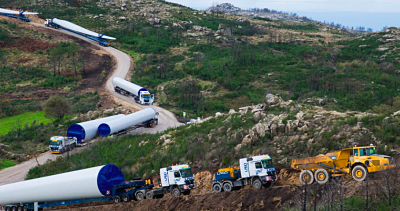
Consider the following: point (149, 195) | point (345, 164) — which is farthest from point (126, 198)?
point (345, 164)

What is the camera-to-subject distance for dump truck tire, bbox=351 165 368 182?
19.4m

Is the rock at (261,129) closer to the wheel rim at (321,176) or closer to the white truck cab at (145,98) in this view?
the wheel rim at (321,176)

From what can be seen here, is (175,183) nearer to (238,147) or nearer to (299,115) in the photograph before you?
(238,147)

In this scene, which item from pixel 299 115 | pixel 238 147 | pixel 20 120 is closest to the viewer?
pixel 238 147

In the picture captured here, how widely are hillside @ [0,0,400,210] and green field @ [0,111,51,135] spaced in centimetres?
569

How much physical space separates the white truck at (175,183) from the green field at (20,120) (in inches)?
1531

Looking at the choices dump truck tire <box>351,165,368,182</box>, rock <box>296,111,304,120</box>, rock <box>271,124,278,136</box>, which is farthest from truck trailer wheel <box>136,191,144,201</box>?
rock <box>296,111,304,120</box>

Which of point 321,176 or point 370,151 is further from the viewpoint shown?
point 321,176

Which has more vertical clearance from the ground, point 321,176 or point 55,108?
point 321,176

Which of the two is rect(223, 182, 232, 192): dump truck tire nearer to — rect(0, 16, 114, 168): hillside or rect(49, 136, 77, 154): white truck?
rect(49, 136, 77, 154): white truck

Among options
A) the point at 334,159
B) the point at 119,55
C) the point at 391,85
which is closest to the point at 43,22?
the point at 119,55

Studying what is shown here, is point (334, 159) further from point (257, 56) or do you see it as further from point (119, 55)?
point (119, 55)

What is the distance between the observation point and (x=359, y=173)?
774 inches

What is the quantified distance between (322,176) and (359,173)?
201 centimetres
